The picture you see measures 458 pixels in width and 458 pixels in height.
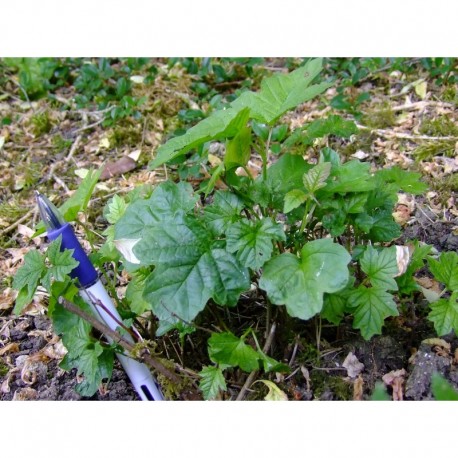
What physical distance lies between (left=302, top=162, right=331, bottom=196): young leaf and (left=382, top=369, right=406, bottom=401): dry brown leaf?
516 millimetres

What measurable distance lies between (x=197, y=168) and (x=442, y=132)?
3.45 ft

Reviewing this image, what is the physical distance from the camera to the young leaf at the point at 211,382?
1.40m

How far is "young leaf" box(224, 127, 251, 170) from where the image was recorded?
1.52 metres

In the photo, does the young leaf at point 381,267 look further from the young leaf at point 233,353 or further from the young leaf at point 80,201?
the young leaf at point 80,201

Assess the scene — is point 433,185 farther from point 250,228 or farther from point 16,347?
point 16,347

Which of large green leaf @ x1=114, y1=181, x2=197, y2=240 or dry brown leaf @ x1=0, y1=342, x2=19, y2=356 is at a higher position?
large green leaf @ x1=114, y1=181, x2=197, y2=240

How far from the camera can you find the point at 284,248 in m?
1.61

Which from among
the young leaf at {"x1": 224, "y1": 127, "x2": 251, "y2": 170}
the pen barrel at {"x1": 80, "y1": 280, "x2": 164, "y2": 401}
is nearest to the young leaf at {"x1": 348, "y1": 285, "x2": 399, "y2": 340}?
the young leaf at {"x1": 224, "y1": 127, "x2": 251, "y2": 170}

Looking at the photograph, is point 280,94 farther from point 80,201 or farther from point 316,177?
point 80,201

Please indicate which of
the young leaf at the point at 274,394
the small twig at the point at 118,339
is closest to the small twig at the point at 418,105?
the young leaf at the point at 274,394

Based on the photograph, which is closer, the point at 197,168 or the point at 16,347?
the point at 16,347

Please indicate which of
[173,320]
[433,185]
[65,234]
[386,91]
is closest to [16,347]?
[65,234]

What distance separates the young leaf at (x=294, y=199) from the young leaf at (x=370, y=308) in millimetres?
254

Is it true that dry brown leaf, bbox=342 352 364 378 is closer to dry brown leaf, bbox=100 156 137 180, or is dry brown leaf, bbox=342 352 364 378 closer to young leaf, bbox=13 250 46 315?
young leaf, bbox=13 250 46 315
